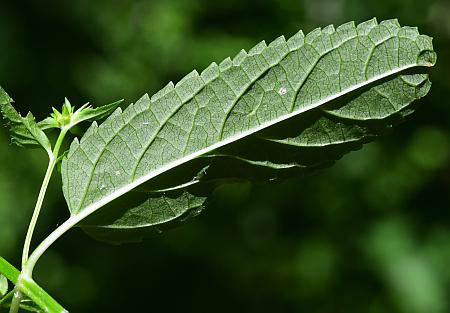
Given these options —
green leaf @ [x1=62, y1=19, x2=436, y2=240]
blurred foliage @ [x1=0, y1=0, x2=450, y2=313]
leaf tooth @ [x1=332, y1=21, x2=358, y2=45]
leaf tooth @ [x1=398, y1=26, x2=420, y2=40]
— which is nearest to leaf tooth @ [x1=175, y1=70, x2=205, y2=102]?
green leaf @ [x1=62, y1=19, x2=436, y2=240]

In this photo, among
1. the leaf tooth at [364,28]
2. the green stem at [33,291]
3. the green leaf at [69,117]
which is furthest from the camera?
the green leaf at [69,117]

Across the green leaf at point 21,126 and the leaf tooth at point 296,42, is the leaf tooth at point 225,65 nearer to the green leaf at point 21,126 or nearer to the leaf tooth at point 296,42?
the leaf tooth at point 296,42

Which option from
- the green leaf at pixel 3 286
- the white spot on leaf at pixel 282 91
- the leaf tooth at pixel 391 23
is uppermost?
the leaf tooth at pixel 391 23

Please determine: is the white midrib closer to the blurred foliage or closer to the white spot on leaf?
the white spot on leaf

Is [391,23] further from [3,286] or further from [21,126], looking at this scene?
[3,286]

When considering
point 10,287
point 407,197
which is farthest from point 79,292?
point 10,287

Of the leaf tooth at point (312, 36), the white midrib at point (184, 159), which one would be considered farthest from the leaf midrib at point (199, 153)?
the leaf tooth at point (312, 36)
